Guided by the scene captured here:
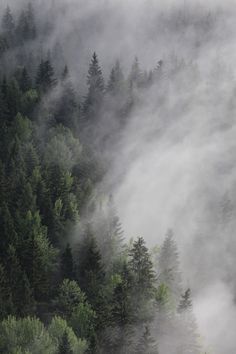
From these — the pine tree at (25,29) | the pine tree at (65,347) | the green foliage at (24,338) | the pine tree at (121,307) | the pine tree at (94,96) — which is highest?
the pine tree at (25,29)

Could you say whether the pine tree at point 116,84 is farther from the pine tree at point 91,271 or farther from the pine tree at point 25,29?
the pine tree at point 91,271

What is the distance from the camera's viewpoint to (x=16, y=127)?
105375 millimetres

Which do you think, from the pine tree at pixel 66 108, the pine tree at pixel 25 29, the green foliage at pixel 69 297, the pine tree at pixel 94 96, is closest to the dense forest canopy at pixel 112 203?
the green foliage at pixel 69 297

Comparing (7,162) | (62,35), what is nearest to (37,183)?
(7,162)

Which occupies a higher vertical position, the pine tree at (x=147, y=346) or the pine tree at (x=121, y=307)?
the pine tree at (x=121, y=307)

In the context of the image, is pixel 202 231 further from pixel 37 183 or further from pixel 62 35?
pixel 62 35

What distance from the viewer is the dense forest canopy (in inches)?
2510

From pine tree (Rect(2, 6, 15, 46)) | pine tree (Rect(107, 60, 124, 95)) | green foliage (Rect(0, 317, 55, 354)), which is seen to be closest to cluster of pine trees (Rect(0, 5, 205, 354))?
green foliage (Rect(0, 317, 55, 354))

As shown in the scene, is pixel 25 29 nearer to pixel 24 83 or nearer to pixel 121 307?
pixel 24 83

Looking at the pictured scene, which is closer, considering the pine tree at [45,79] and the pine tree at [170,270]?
the pine tree at [170,270]

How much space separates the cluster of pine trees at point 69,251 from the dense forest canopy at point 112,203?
0.81 ft

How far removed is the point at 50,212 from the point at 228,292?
41424 millimetres

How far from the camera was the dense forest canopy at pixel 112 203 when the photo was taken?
63.8m

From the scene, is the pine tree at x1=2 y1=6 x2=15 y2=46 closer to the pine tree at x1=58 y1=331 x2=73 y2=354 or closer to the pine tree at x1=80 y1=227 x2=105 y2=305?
the pine tree at x1=80 y1=227 x2=105 y2=305
